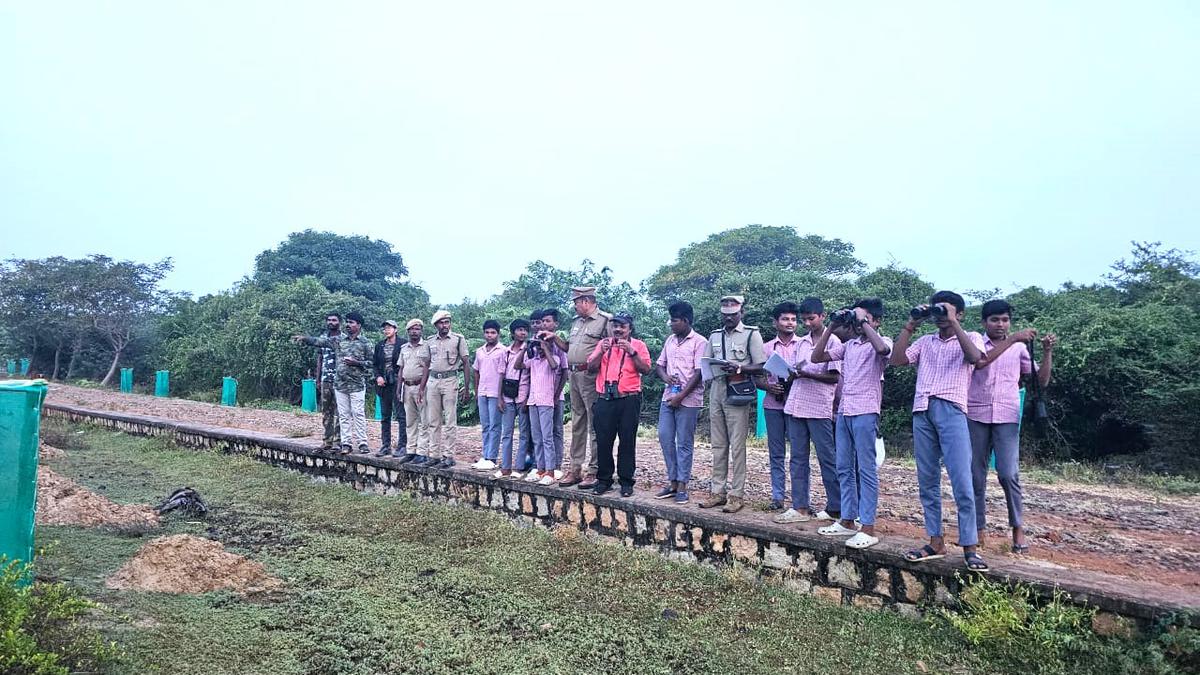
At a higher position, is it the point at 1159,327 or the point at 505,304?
the point at 505,304

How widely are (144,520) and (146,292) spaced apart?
35.1m

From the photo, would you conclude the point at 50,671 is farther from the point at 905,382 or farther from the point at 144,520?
the point at 905,382

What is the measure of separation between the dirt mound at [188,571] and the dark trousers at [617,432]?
280 centimetres

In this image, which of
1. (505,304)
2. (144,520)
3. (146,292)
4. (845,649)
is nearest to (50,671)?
(845,649)

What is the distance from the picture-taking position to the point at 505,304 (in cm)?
2394

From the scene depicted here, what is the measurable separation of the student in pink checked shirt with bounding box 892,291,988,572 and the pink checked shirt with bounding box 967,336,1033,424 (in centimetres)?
41

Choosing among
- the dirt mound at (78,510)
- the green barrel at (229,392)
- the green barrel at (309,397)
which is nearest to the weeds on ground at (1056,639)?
the dirt mound at (78,510)

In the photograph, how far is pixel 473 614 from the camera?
4473 mm

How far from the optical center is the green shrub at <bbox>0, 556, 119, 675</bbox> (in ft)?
9.38

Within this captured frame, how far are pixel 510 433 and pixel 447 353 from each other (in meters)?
1.26

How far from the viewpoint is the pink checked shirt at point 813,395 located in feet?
17.3

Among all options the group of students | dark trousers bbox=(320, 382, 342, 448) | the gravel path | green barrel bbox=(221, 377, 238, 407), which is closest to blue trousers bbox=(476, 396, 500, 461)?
the group of students

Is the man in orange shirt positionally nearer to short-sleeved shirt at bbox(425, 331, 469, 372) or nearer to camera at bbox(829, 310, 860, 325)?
camera at bbox(829, 310, 860, 325)

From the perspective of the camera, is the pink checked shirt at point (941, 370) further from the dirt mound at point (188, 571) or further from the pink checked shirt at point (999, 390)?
the dirt mound at point (188, 571)
